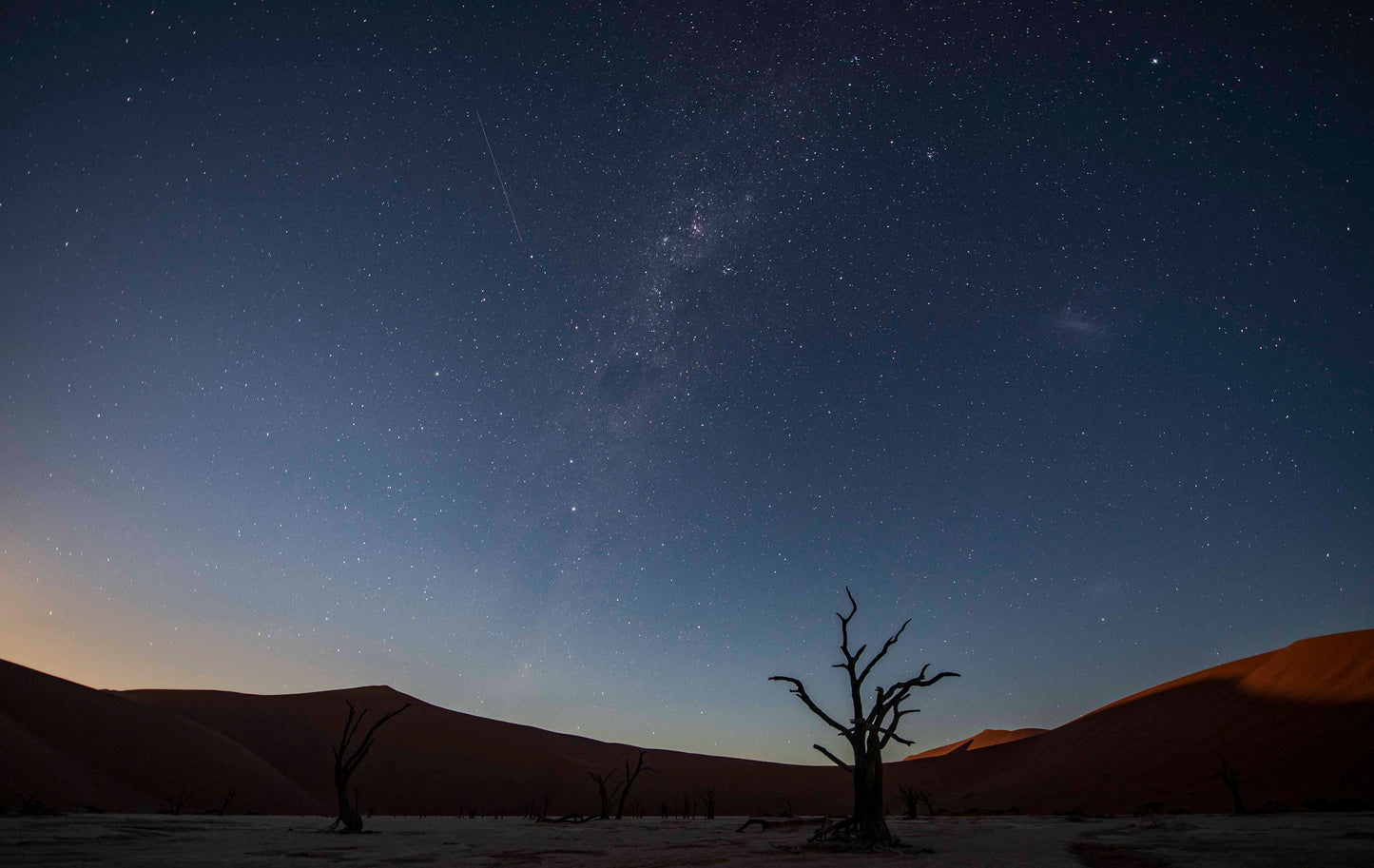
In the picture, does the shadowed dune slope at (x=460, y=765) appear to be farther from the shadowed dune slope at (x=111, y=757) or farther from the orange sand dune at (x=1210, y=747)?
the orange sand dune at (x=1210, y=747)

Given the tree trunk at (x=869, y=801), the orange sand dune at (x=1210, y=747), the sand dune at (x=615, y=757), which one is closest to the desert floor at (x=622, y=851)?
the tree trunk at (x=869, y=801)

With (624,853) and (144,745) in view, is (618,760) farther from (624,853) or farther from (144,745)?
(624,853)

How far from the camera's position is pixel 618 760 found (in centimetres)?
8856

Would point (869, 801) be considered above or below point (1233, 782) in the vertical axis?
below

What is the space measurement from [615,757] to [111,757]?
58380mm

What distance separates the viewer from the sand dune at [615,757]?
1732 inches

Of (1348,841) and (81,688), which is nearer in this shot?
(1348,841)

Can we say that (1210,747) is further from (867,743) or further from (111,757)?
(111,757)

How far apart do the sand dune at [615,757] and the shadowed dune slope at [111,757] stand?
0.54 feet

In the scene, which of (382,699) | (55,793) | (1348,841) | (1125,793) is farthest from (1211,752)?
(382,699)

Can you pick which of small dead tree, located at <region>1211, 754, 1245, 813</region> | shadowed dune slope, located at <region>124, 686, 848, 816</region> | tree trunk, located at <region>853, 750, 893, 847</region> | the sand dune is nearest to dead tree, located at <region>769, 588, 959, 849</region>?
tree trunk, located at <region>853, 750, 893, 847</region>

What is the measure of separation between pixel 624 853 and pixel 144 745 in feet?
173

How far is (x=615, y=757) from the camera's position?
299 ft

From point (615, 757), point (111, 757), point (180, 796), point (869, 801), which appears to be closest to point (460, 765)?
point (615, 757)
